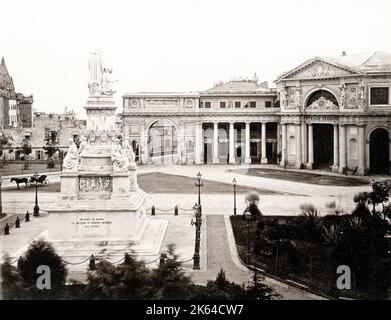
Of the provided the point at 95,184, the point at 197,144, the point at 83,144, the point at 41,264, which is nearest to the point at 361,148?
the point at 197,144

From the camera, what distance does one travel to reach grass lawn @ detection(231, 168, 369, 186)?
4966cm

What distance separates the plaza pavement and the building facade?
11954 mm

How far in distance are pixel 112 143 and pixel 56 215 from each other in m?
4.12

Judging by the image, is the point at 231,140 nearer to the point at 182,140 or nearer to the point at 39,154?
the point at 182,140

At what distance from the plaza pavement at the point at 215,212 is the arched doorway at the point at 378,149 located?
1235 centimetres

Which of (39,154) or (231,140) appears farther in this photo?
(231,140)

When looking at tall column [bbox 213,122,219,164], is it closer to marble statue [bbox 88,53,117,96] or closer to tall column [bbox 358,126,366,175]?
tall column [bbox 358,126,366,175]

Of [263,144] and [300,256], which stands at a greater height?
[263,144]

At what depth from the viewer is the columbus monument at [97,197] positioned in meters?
23.3

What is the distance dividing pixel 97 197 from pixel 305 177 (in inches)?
1372

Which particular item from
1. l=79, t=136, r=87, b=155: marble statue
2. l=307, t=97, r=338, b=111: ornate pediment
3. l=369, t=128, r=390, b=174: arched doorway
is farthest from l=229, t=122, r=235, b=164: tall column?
l=79, t=136, r=87, b=155: marble statue

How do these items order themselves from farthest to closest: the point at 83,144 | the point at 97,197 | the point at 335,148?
the point at 335,148 < the point at 83,144 < the point at 97,197

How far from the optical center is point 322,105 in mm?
62344

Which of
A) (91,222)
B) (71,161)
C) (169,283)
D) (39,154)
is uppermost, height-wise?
(39,154)
